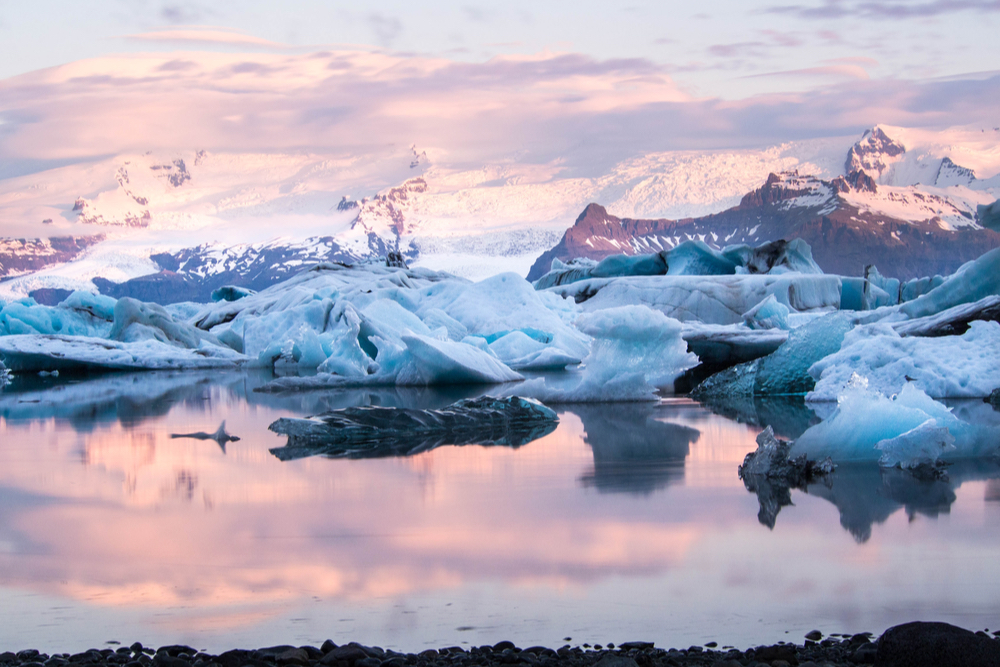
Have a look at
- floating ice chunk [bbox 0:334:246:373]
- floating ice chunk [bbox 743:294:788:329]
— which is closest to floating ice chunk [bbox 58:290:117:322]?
floating ice chunk [bbox 0:334:246:373]

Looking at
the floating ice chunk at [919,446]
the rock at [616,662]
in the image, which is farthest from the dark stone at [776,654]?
the floating ice chunk at [919,446]

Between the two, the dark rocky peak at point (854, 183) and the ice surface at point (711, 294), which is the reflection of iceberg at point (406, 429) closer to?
the ice surface at point (711, 294)

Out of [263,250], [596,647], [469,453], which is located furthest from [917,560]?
[263,250]

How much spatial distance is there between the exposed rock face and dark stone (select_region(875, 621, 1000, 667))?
10014 cm

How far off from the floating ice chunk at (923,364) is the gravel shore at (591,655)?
221 inches

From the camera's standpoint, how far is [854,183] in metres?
110

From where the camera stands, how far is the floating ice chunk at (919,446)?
4.04m

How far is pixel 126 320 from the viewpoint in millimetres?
16609

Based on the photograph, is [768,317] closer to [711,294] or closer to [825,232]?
[711,294]

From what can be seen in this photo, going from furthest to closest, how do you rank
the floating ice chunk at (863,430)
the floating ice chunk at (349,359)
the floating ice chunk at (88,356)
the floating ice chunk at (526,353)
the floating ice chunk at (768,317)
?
the floating ice chunk at (768,317)
the floating ice chunk at (88,356)
the floating ice chunk at (526,353)
the floating ice chunk at (349,359)
the floating ice chunk at (863,430)

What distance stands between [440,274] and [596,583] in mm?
24427

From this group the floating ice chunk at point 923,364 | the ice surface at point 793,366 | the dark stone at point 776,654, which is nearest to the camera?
the dark stone at point 776,654

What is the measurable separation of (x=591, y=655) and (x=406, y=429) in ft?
12.1

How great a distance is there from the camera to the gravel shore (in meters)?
1.77
